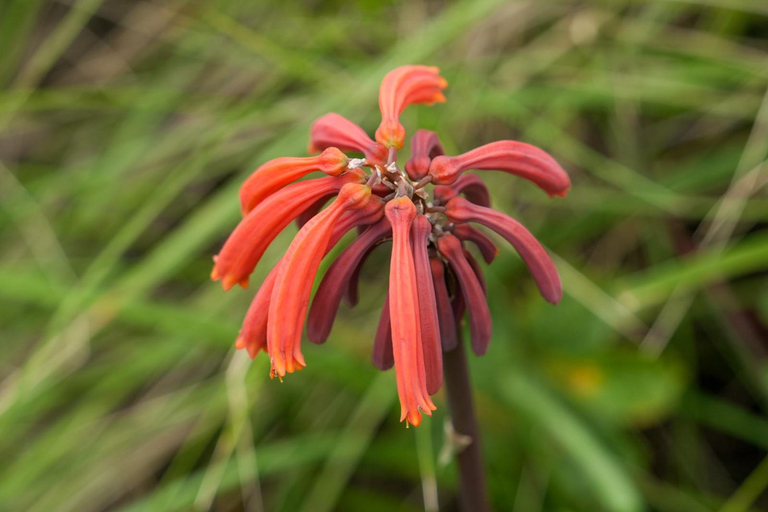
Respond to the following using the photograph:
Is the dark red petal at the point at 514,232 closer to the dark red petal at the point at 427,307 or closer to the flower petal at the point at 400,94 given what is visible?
the dark red petal at the point at 427,307

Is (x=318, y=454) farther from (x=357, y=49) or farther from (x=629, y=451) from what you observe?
(x=357, y=49)

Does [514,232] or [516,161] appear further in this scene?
[516,161]

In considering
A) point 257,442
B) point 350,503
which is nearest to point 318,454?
point 350,503

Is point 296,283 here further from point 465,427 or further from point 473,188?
point 465,427

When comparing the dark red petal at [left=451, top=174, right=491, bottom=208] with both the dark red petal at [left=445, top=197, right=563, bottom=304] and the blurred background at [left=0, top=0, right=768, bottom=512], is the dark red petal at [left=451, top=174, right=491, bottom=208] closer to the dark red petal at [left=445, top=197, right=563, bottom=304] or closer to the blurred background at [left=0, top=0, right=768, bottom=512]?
the dark red petal at [left=445, top=197, right=563, bottom=304]

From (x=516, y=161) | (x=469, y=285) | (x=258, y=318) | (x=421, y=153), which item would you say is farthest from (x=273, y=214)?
(x=516, y=161)

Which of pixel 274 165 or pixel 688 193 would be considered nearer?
pixel 274 165

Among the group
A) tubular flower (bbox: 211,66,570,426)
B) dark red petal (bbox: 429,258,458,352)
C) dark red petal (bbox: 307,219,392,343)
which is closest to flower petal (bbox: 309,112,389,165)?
tubular flower (bbox: 211,66,570,426)
